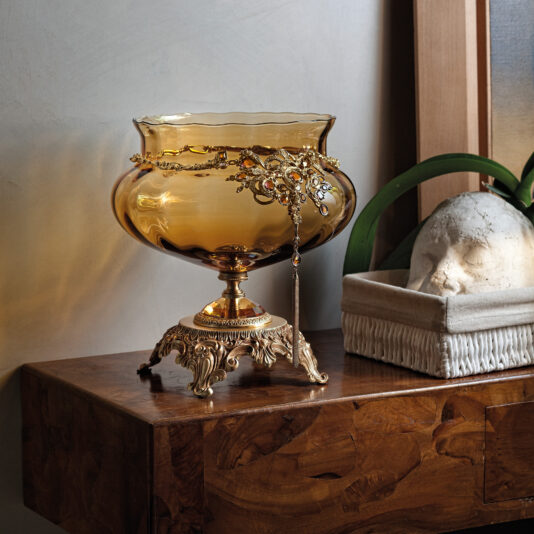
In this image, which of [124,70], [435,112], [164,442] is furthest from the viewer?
[435,112]

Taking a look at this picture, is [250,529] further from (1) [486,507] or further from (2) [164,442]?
(1) [486,507]

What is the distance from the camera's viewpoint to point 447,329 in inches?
30.7

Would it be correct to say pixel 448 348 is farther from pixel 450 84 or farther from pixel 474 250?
pixel 450 84

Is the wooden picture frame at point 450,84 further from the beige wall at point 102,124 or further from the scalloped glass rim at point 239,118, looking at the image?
the scalloped glass rim at point 239,118

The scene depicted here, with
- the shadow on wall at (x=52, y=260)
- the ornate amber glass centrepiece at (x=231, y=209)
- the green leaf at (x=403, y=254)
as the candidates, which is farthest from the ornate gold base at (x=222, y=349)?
the green leaf at (x=403, y=254)

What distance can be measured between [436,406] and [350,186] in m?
0.22

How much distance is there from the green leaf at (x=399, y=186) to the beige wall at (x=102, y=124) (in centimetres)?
9

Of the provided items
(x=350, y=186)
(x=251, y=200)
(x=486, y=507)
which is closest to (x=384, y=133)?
(x=350, y=186)

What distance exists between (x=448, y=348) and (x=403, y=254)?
0.23 metres

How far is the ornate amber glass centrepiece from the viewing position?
0.74m

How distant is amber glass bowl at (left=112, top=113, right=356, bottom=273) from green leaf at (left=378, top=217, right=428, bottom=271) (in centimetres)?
19

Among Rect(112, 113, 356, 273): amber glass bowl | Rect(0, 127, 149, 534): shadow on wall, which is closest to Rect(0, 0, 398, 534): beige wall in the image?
Rect(0, 127, 149, 534): shadow on wall

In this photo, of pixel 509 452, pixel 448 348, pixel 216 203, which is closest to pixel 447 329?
pixel 448 348

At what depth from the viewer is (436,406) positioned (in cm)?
77
